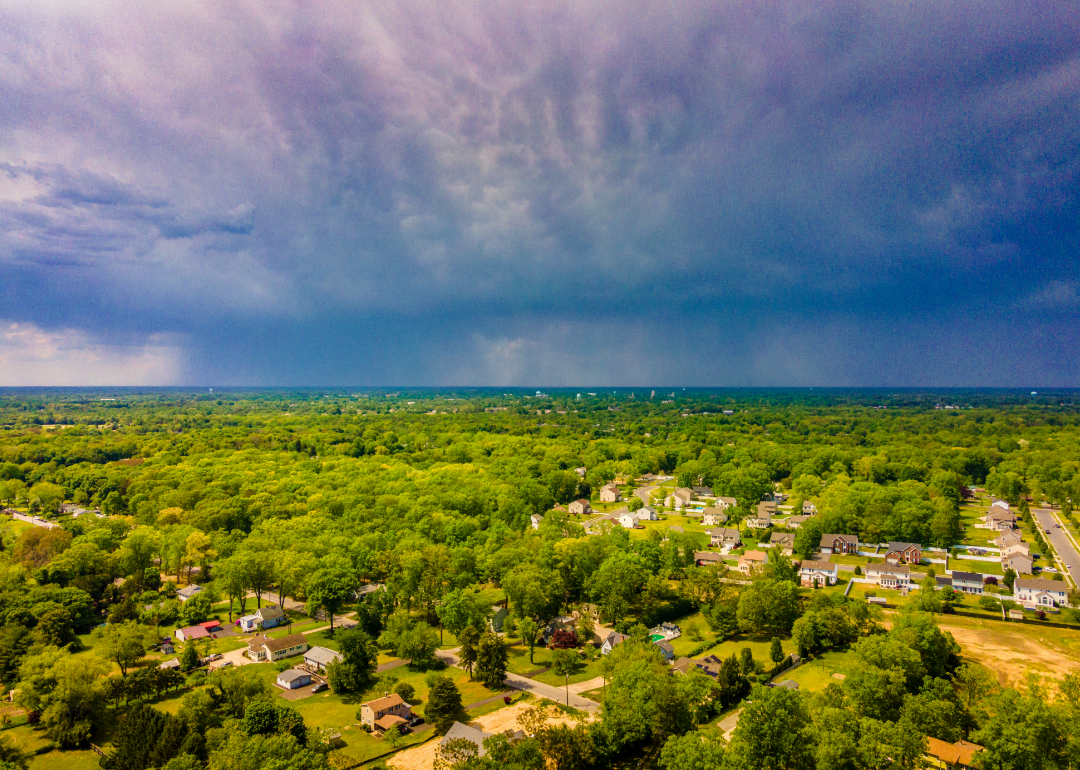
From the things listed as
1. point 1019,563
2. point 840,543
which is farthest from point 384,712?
point 1019,563

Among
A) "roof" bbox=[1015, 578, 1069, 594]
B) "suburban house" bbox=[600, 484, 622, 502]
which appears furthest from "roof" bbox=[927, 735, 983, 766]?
Result: "suburban house" bbox=[600, 484, 622, 502]

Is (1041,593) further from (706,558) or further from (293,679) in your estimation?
(293,679)

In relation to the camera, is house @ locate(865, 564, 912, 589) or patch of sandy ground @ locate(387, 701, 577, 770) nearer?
patch of sandy ground @ locate(387, 701, 577, 770)

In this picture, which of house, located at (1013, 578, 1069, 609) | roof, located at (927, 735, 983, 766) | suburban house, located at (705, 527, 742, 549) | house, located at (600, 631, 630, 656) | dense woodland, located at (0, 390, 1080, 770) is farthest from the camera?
suburban house, located at (705, 527, 742, 549)

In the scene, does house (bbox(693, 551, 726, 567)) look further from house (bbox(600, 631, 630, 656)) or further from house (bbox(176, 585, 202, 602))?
house (bbox(176, 585, 202, 602))

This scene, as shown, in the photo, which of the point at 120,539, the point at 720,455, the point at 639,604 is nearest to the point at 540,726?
the point at 639,604

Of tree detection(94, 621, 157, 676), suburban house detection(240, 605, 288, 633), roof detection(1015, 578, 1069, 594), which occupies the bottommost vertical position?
suburban house detection(240, 605, 288, 633)

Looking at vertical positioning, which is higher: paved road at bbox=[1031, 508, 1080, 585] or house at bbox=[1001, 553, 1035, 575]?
house at bbox=[1001, 553, 1035, 575]

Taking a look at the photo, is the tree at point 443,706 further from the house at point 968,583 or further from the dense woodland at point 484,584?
the house at point 968,583
